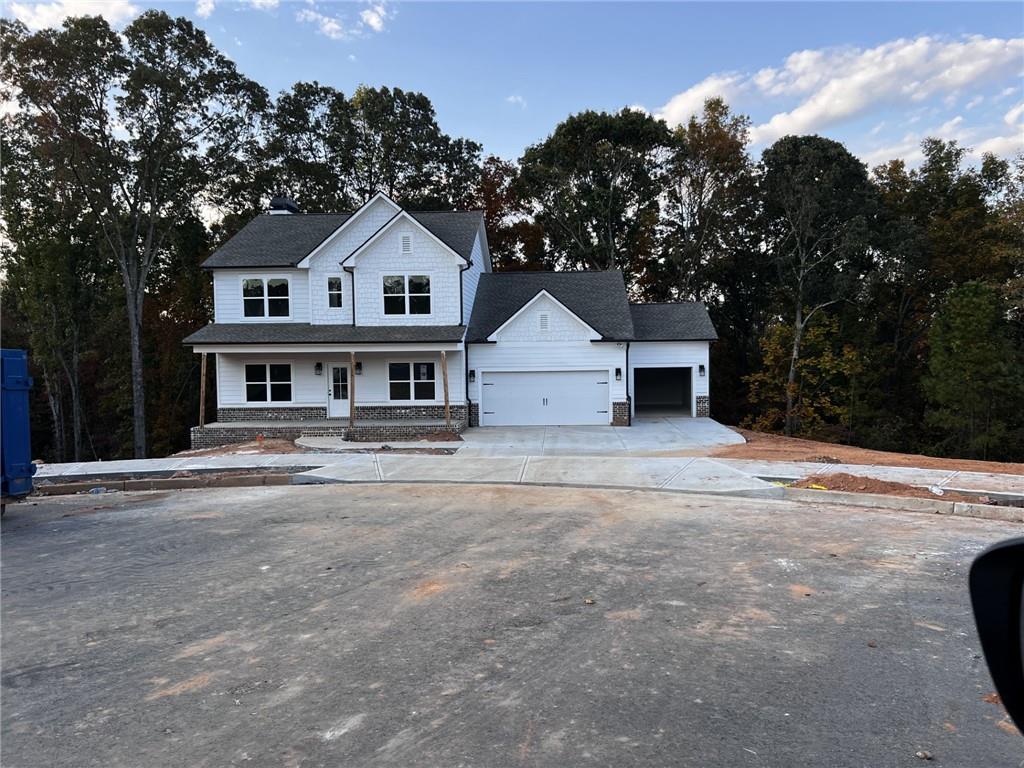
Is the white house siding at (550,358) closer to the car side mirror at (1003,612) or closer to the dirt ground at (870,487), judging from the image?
the dirt ground at (870,487)

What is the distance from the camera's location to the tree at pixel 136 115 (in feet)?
86.0

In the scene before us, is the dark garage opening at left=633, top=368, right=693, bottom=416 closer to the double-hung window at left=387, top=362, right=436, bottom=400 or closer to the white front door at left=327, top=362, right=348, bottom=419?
the double-hung window at left=387, top=362, right=436, bottom=400

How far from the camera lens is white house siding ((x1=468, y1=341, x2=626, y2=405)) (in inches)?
936

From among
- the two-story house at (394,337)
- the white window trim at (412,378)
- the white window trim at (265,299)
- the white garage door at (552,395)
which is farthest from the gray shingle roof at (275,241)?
the white garage door at (552,395)

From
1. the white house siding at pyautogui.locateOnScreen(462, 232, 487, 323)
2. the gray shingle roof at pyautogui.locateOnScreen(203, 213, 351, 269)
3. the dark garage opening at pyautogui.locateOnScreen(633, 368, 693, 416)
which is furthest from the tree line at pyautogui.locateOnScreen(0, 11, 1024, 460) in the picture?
the white house siding at pyautogui.locateOnScreen(462, 232, 487, 323)

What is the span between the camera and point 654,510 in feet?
32.7

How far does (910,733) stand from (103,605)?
6.19m

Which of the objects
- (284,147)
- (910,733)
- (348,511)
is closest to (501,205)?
(284,147)

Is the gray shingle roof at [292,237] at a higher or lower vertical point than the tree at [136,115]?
lower

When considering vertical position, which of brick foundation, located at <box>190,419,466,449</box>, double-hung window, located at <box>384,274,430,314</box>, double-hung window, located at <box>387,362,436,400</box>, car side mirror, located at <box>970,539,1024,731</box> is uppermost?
double-hung window, located at <box>384,274,430,314</box>

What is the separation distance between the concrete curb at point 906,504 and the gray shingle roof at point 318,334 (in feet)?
43.5

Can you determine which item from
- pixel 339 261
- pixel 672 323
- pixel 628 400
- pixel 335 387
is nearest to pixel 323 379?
pixel 335 387

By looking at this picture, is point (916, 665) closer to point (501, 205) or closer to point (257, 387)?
point (257, 387)

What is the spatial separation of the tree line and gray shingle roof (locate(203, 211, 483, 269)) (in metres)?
7.31
